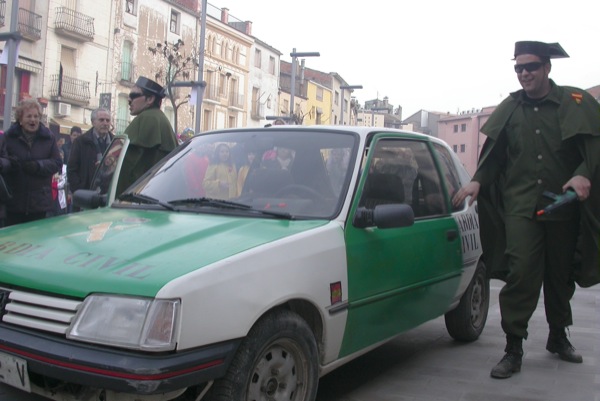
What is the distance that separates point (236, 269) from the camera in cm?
278

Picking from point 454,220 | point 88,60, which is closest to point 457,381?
point 454,220

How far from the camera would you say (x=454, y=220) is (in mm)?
4812

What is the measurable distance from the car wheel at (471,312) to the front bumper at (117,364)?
299 cm

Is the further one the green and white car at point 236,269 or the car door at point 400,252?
the car door at point 400,252

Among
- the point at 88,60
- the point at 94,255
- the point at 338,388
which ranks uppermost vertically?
the point at 88,60

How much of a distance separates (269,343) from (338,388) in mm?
1391

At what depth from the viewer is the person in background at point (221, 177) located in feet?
12.6

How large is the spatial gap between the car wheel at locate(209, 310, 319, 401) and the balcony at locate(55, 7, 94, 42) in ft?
103

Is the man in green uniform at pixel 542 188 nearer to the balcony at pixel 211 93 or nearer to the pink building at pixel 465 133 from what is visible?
the balcony at pixel 211 93

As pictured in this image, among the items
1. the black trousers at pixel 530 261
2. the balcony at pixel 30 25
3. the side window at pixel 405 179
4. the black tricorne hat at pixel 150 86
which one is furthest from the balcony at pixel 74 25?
the black trousers at pixel 530 261

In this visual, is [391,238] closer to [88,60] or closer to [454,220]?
[454,220]

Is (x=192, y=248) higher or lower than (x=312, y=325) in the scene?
higher

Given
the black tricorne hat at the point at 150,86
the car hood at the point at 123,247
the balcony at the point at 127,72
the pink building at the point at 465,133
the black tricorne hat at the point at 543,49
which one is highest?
the pink building at the point at 465,133

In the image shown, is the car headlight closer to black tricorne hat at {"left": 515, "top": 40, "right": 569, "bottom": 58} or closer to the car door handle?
the car door handle
